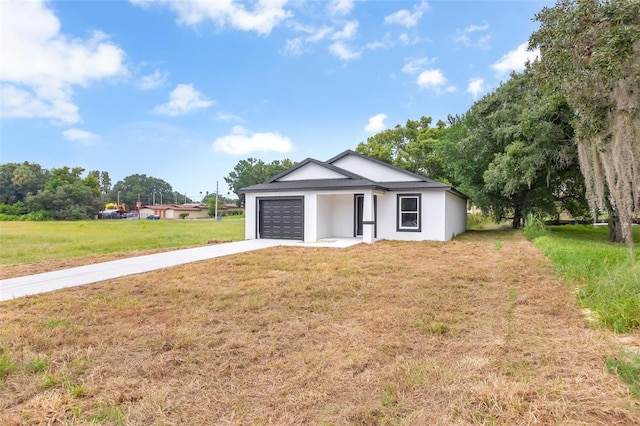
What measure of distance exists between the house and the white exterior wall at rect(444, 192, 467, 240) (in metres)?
0.04

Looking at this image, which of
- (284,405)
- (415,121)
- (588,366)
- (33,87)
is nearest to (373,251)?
(588,366)

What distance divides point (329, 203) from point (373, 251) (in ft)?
15.6

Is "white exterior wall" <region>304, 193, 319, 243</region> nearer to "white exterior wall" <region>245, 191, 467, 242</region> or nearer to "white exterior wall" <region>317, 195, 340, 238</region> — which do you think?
"white exterior wall" <region>245, 191, 467, 242</region>

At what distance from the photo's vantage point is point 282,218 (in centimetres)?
1408

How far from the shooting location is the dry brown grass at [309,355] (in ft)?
7.59

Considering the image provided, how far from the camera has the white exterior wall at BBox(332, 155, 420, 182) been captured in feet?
48.7

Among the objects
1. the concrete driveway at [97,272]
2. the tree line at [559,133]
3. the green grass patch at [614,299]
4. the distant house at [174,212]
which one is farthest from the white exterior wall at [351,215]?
the distant house at [174,212]

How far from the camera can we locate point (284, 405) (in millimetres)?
2406

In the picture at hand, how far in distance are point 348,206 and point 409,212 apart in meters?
2.67

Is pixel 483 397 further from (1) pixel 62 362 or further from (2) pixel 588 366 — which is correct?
(1) pixel 62 362

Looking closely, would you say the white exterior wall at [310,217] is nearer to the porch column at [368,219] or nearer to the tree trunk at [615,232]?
the porch column at [368,219]

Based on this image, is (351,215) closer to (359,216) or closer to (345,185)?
(359,216)

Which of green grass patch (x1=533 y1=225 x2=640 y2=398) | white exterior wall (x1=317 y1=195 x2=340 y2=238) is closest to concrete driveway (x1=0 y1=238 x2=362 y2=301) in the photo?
white exterior wall (x1=317 y1=195 x2=340 y2=238)

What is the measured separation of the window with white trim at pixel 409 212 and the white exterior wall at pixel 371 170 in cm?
112
